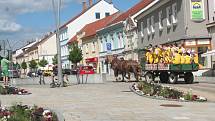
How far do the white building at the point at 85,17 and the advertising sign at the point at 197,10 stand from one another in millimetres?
53152

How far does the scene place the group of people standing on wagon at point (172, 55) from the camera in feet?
95.5

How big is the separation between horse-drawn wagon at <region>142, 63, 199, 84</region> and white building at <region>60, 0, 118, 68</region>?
201 feet

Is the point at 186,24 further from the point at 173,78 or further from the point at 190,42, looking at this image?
the point at 173,78

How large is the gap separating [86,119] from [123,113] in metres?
1.53

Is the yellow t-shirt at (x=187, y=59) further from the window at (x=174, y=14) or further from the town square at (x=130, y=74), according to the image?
the window at (x=174, y=14)

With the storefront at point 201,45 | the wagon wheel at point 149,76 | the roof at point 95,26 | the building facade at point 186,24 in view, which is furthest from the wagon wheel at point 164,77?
the roof at point 95,26

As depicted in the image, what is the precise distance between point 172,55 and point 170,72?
1.04 metres

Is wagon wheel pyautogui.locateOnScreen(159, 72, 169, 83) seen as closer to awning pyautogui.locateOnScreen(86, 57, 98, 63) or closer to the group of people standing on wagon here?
the group of people standing on wagon

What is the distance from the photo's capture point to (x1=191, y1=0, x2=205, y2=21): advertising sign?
1537 inches

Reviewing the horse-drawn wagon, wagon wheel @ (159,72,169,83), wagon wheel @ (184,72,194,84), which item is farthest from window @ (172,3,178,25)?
A: wagon wheel @ (184,72,194,84)

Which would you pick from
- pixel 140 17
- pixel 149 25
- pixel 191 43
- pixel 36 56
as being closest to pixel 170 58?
pixel 191 43

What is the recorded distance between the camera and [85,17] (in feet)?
309

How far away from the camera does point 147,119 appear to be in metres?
12.2

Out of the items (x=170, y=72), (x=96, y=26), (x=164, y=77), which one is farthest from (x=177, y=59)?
(x=96, y=26)
